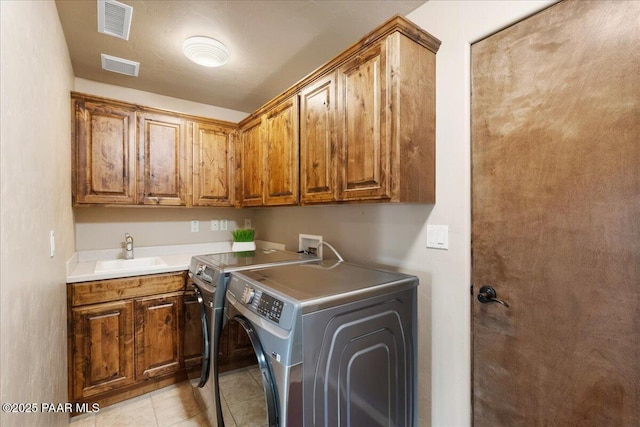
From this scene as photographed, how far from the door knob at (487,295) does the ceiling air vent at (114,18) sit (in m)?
2.36

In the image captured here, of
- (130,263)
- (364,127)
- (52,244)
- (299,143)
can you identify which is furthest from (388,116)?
(130,263)

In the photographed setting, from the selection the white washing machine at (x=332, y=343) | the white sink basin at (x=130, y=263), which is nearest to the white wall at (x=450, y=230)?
the white washing machine at (x=332, y=343)

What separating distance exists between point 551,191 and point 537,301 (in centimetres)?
46

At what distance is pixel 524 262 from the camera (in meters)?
1.20

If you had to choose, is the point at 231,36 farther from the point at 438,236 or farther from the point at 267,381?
the point at 267,381

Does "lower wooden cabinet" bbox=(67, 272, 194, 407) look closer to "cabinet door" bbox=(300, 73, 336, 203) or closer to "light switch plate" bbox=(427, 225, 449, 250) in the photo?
"cabinet door" bbox=(300, 73, 336, 203)

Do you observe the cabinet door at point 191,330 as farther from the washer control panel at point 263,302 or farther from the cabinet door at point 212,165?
the cabinet door at point 212,165

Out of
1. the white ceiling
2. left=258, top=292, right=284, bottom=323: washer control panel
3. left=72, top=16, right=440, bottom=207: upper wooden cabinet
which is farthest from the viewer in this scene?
the white ceiling

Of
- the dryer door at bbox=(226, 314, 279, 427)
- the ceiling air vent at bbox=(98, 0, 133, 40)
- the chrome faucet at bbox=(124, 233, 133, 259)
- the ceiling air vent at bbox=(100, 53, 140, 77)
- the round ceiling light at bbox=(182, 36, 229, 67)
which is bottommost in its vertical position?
the dryer door at bbox=(226, 314, 279, 427)

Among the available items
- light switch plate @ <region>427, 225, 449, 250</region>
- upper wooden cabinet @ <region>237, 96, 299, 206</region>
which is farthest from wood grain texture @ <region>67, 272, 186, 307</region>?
light switch plate @ <region>427, 225, 449, 250</region>

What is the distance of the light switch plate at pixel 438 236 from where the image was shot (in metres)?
1.45

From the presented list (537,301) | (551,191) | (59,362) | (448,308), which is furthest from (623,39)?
(59,362)

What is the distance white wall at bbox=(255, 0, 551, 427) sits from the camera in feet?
4.49

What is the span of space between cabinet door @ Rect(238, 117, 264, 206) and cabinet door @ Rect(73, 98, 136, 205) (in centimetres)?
91
